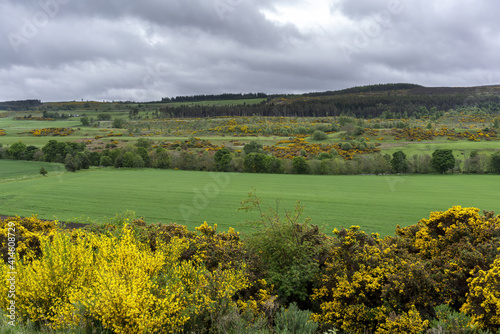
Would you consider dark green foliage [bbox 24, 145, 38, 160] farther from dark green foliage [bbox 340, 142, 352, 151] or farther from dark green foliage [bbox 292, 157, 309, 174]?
dark green foliage [bbox 340, 142, 352, 151]

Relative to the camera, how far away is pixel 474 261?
8.75 metres

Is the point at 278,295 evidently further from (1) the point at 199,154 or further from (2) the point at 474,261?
(1) the point at 199,154

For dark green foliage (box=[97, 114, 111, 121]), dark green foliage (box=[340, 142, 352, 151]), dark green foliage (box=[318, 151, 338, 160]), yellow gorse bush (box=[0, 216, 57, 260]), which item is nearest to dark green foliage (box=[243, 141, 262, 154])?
dark green foliage (box=[318, 151, 338, 160])

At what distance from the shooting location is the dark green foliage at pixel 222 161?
67.8 metres

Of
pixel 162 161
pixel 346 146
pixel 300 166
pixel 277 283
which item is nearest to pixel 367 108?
pixel 346 146

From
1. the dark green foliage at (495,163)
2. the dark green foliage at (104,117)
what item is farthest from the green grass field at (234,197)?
the dark green foliage at (104,117)

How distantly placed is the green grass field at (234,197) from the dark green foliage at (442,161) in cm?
702

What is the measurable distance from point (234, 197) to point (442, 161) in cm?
4654

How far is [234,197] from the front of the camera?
3766 cm

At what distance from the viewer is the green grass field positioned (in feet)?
91.7

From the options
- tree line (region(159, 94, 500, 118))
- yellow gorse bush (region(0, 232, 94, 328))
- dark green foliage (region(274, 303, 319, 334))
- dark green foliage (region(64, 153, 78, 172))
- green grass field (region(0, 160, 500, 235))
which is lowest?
green grass field (region(0, 160, 500, 235))

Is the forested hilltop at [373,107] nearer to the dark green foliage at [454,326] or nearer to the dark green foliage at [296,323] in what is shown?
the dark green foliage at [454,326]

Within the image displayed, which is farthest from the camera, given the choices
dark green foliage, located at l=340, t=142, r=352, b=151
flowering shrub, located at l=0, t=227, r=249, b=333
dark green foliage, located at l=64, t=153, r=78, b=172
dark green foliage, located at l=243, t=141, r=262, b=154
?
dark green foliage, located at l=340, t=142, r=352, b=151

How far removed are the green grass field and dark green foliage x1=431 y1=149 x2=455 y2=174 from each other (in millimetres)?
7017
